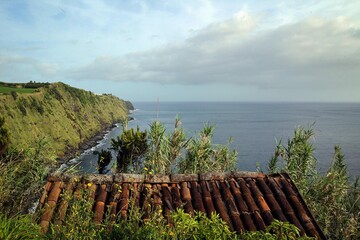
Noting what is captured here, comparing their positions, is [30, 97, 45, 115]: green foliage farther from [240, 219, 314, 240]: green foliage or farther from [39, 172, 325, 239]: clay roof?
[240, 219, 314, 240]: green foliage

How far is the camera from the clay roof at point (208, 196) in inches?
246

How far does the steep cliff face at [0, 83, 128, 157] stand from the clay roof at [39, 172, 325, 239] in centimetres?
3904

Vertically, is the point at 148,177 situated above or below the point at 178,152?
above

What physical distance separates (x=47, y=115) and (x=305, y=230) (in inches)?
2911

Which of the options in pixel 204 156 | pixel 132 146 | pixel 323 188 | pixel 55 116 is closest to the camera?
pixel 323 188

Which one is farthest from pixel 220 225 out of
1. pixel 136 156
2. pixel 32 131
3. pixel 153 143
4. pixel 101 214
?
pixel 32 131

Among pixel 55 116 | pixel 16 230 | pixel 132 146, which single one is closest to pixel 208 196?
pixel 16 230

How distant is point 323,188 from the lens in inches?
425

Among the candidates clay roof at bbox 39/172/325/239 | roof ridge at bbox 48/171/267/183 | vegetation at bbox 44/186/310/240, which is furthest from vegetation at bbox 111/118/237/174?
vegetation at bbox 44/186/310/240

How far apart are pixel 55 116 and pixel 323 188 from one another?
244 feet

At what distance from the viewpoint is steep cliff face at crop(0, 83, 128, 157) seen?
195 feet

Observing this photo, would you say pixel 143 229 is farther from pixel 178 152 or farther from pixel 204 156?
pixel 204 156

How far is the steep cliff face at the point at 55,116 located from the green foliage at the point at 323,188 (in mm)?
38339

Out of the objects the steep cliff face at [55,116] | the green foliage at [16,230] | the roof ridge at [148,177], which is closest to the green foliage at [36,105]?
the steep cliff face at [55,116]
